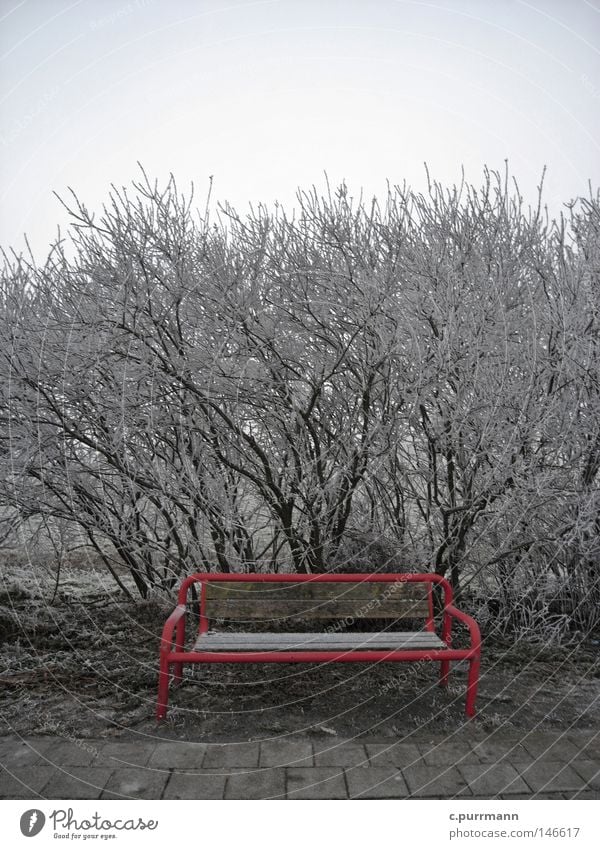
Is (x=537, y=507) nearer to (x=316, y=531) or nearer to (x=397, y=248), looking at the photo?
(x=316, y=531)

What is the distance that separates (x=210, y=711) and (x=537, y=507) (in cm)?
245

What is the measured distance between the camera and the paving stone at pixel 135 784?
8.72 feet

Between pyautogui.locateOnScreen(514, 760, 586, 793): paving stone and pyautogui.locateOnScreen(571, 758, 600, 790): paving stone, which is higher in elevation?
pyautogui.locateOnScreen(514, 760, 586, 793): paving stone

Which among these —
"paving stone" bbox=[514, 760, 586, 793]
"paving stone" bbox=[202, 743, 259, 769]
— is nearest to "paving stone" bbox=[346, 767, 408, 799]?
"paving stone" bbox=[202, 743, 259, 769]

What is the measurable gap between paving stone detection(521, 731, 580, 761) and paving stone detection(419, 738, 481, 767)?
29 centimetres

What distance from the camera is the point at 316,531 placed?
15.6 feet

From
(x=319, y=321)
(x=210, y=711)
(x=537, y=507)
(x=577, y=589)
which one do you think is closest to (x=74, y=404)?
(x=319, y=321)

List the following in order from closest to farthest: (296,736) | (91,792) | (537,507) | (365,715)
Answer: (91,792) < (296,736) < (365,715) < (537,507)

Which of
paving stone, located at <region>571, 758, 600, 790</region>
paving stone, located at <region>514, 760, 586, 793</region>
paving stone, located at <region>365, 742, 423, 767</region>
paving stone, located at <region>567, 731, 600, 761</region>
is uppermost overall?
paving stone, located at <region>365, 742, 423, 767</region>

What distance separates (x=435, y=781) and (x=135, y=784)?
4.17 ft

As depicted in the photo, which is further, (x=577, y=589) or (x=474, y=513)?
(x=577, y=589)

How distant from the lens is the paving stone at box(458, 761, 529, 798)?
273 centimetres

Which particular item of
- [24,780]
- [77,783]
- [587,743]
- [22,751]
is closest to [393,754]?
[587,743]

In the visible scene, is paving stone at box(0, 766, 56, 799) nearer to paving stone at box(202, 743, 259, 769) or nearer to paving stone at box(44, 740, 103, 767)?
paving stone at box(44, 740, 103, 767)
